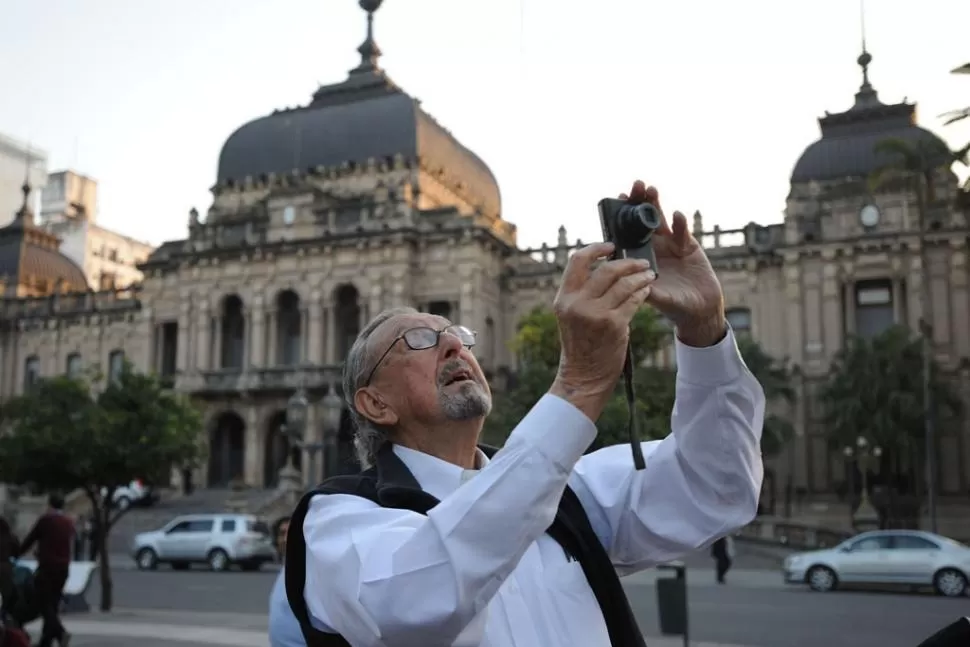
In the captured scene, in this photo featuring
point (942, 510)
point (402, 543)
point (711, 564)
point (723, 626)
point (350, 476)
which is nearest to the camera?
point (402, 543)

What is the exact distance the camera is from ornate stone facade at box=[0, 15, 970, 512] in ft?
128

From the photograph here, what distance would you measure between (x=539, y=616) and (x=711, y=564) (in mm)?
27666

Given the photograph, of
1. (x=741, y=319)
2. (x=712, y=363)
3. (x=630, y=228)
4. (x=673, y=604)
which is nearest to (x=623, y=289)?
(x=630, y=228)

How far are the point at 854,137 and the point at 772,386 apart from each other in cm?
1294

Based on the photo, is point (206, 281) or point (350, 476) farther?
point (206, 281)

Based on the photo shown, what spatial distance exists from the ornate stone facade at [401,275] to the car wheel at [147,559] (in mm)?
9149

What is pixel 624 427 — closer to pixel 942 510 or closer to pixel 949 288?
pixel 942 510

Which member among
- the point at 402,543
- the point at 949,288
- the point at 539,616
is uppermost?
the point at 949,288

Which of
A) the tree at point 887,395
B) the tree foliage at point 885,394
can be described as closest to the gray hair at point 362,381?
the tree at point 887,395

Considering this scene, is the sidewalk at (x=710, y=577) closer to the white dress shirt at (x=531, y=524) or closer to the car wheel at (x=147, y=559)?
the car wheel at (x=147, y=559)

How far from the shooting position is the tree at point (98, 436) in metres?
21.9

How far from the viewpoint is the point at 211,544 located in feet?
90.2

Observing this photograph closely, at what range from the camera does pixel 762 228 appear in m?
42.4

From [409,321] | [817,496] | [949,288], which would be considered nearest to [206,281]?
[817,496]
